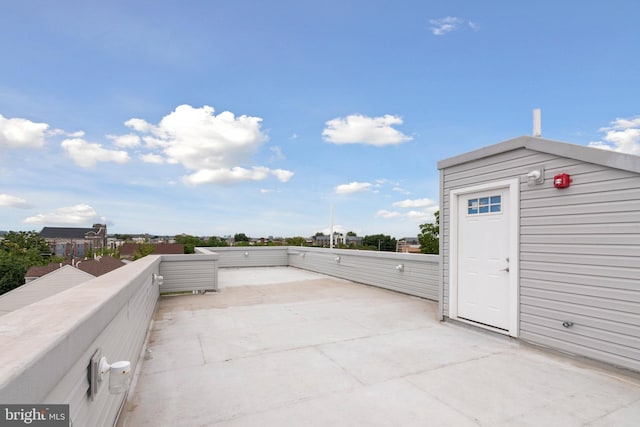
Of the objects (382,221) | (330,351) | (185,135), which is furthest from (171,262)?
(382,221)

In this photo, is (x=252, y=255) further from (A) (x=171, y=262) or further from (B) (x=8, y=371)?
(B) (x=8, y=371)

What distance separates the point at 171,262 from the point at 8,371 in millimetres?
6555

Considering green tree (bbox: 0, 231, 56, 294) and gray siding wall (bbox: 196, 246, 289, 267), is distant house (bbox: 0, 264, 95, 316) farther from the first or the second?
green tree (bbox: 0, 231, 56, 294)

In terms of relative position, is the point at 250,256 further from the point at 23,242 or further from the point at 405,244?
the point at 23,242

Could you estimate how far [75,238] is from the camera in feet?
256

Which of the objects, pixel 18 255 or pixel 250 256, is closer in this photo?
pixel 250 256

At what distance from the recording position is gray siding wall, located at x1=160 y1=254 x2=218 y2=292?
22.3 ft

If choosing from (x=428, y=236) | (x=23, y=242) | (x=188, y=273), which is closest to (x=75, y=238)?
(x=23, y=242)

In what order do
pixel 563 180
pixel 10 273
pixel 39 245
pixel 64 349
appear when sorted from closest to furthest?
pixel 64 349 → pixel 563 180 → pixel 10 273 → pixel 39 245

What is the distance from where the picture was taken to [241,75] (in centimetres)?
1044

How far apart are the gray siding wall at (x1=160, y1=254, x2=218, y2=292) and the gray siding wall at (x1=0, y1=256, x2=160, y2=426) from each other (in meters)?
4.86

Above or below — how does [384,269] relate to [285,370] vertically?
above

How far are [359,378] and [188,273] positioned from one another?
5.19 m

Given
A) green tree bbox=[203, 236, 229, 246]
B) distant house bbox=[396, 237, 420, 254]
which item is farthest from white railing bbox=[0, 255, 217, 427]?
distant house bbox=[396, 237, 420, 254]
